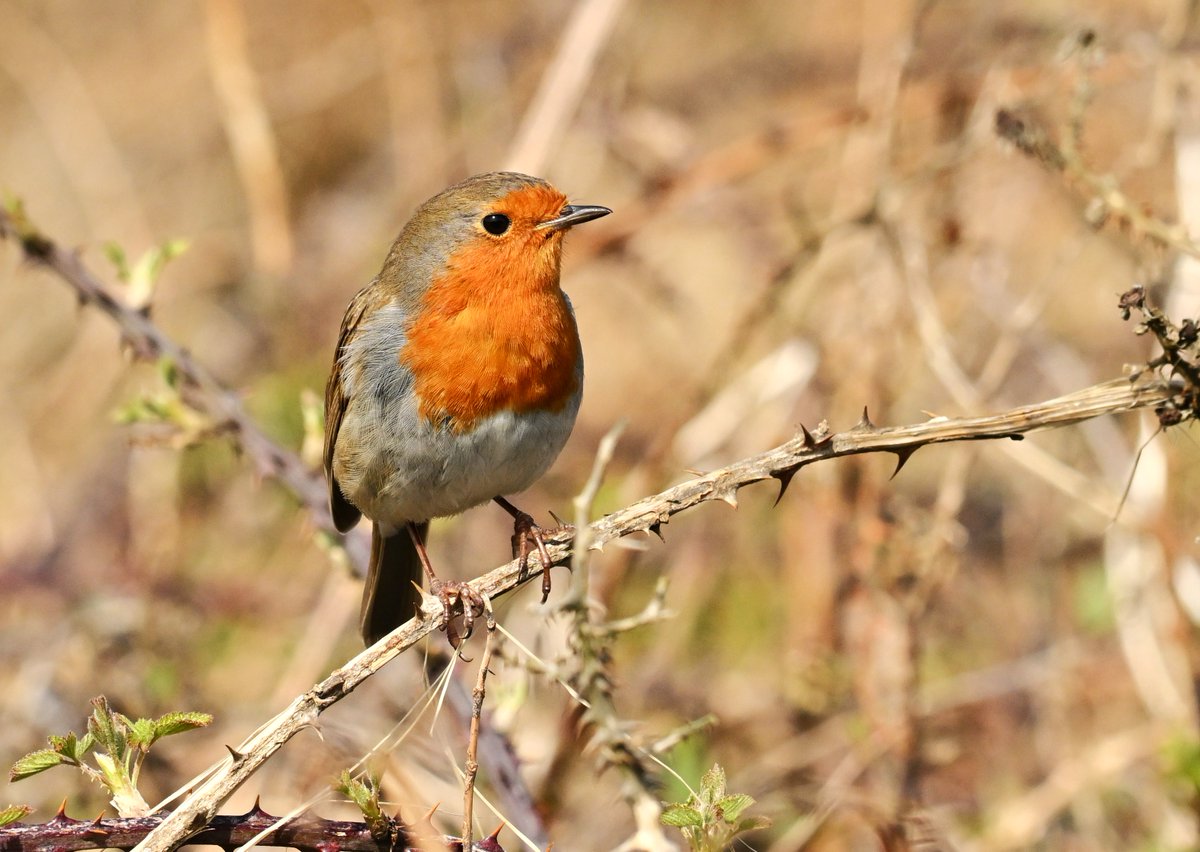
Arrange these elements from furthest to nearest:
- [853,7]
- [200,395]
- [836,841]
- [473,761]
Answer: [853,7] → [836,841] → [200,395] → [473,761]

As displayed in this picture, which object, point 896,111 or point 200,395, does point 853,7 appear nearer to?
point 896,111

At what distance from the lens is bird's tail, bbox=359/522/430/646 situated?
3740 mm

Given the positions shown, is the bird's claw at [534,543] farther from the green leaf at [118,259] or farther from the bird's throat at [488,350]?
the green leaf at [118,259]

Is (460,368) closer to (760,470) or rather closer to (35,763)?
(760,470)

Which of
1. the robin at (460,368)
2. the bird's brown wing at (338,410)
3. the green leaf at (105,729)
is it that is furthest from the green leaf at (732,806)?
the bird's brown wing at (338,410)

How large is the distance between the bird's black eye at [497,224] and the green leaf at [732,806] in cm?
194

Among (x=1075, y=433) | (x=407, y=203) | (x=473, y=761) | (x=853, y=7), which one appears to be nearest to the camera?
(x=473, y=761)

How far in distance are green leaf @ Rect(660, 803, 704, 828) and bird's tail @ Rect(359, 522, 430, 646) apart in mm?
1820

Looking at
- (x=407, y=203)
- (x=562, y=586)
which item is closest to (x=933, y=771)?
(x=562, y=586)

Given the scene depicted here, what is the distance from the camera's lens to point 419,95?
714cm

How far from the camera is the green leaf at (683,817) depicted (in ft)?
6.39

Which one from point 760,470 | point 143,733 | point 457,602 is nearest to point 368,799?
point 143,733

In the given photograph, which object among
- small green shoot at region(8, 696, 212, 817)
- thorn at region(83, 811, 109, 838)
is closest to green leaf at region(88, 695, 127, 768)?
small green shoot at region(8, 696, 212, 817)

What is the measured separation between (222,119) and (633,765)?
22.2ft
